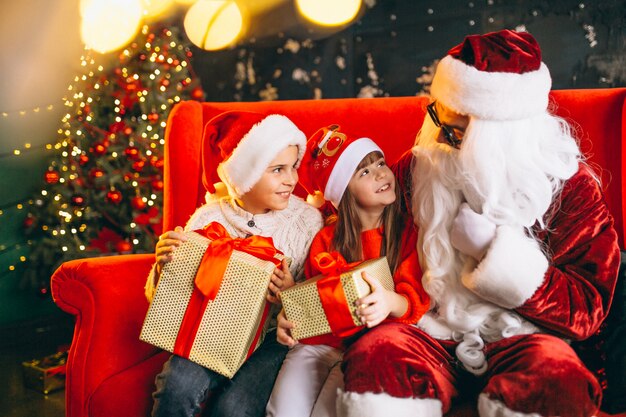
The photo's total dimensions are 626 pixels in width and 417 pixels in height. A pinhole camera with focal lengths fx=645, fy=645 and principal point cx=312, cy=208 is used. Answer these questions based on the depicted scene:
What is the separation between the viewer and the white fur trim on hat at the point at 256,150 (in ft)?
6.60

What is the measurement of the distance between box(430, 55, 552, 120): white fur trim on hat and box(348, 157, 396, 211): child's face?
310 millimetres

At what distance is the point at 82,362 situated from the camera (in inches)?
73.3

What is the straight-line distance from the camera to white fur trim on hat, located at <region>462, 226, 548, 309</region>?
1565 millimetres

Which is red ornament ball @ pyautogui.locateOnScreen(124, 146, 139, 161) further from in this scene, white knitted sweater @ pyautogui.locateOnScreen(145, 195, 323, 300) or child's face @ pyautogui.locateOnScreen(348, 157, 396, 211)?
child's face @ pyautogui.locateOnScreen(348, 157, 396, 211)

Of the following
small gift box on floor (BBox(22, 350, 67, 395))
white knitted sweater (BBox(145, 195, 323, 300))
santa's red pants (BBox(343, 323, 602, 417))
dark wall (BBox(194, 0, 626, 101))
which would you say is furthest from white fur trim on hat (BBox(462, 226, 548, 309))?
small gift box on floor (BBox(22, 350, 67, 395))

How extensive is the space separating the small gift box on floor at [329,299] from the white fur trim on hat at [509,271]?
272 millimetres

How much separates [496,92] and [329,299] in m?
0.68

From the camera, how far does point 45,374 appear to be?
3.20 m

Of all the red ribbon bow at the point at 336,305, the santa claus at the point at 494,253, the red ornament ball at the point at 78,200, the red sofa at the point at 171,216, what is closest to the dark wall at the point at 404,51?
the red ornament ball at the point at 78,200

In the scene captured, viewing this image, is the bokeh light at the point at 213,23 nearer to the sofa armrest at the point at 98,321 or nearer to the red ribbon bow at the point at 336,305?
the sofa armrest at the point at 98,321

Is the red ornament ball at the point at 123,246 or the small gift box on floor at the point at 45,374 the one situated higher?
the red ornament ball at the point at 123,246

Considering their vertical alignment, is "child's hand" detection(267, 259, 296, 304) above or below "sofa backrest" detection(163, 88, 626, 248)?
below

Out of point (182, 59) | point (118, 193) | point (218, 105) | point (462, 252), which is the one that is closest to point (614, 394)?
point (462, 252)

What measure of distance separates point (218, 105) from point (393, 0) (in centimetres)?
188
